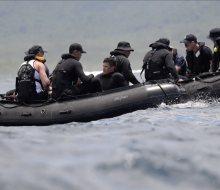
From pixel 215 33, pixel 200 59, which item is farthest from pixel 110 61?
pixel 200 59

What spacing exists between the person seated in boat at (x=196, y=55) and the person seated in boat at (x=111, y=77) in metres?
2.42

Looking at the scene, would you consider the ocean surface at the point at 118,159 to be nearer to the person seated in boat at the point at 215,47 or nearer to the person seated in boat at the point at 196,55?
the person seated in boat at the point at 215,47

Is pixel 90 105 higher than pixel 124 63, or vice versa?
pixel 124 63

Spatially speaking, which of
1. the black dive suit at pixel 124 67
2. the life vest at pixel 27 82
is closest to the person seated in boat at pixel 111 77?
the black dive suit at pixel 124 67

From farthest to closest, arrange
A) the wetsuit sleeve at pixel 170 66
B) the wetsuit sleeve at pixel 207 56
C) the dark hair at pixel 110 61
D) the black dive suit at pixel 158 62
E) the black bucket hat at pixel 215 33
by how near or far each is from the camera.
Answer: the wetsuit sleeve at pixel 207 56, the black bucket hat at pixel 215 33, the black dive suit at pixel 158 62, the wetsuit sleeve at pixel 170 66, the dark hair at pixel 110 61

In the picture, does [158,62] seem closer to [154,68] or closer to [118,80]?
[154,68]

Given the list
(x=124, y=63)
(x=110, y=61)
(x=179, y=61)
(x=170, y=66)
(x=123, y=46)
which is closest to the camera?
(x=110, y=61)

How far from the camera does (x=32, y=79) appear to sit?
309 inches

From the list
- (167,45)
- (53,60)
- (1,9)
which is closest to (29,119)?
(167,45)

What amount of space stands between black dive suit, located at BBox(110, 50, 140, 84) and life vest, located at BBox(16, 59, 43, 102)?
1.81 m

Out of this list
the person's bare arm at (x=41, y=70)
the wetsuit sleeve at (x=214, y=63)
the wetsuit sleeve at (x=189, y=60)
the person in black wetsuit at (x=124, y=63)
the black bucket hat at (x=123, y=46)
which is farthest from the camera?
the wetsuit sleeve at (x=189, y=60)

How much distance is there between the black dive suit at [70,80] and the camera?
25.1ft

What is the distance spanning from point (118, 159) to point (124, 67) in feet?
17.6

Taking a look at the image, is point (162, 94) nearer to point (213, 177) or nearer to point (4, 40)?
point (213, 177)
